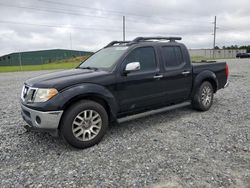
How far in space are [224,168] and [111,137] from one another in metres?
2.02

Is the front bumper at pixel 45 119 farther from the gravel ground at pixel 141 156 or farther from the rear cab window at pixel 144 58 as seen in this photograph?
the rear cab window at pixel 144 58

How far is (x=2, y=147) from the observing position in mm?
3842

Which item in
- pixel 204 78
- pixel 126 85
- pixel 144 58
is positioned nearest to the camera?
pixel 126 85

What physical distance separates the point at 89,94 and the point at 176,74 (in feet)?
7.20

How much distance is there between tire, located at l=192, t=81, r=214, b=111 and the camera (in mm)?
5598

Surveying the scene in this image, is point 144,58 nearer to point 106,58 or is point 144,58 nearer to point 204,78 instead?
point 106,58

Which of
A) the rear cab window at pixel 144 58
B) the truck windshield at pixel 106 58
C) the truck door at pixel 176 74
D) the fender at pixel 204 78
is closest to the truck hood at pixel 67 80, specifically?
the truck windshield at pixel 106 58

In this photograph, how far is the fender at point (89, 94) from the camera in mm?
3549

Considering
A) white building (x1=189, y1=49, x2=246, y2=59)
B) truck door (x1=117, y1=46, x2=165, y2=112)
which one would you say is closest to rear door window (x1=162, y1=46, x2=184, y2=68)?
truck door (x1=117, y1=46, x2=165, y2=112)

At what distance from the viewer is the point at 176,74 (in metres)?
5.03

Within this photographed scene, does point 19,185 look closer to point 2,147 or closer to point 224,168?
point 2,147

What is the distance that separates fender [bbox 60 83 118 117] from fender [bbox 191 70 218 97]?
2.36 metres

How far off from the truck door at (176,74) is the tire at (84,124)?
5.69ft

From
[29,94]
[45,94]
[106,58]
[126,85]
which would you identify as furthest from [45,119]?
[106,58]
